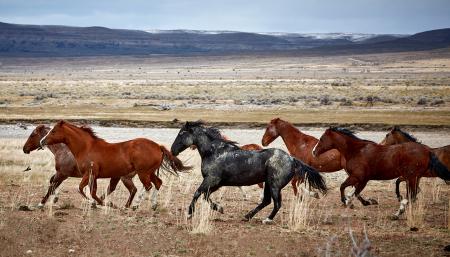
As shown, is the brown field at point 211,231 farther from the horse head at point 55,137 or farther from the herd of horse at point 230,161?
the horse head at point 55,137

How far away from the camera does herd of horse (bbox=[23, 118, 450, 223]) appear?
1103 cm

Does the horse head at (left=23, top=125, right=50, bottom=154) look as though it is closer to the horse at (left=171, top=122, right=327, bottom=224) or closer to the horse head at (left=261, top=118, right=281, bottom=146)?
the horse at (left=171, top=122, right=327, bottom=224)

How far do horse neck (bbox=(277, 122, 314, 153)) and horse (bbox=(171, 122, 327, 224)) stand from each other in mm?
3031

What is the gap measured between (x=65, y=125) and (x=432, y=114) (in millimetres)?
29493

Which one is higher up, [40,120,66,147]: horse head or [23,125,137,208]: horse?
[40,120,66,147]: horse head

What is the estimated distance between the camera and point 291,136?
47.4 ft

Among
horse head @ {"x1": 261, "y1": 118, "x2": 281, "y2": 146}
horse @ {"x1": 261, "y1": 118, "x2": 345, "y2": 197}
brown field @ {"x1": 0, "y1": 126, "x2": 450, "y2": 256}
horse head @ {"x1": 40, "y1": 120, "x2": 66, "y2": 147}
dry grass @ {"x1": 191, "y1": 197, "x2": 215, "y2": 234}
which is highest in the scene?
horse head @ {"x1": 40, "y1": 120, "x2": 66, "y2": 147}

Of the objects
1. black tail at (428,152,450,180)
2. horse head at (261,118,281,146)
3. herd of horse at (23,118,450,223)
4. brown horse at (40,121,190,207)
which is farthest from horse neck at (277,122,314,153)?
brown horse at (40,121,190,207)

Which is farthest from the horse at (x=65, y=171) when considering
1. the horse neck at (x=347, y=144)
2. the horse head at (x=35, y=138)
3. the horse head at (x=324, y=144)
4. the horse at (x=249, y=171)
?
the horse neck at (x=347, y=144)

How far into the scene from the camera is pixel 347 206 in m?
12.4

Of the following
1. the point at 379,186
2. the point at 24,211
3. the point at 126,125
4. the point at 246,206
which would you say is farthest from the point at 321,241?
the point at 126,125

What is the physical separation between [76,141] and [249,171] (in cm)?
325

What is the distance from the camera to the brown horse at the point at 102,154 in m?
12.0

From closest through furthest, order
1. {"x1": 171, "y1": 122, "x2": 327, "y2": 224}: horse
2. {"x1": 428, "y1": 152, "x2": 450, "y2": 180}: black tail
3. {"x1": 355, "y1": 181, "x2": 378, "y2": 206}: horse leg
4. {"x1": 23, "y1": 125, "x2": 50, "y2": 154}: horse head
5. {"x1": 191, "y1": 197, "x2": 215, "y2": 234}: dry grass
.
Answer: {"x1": 191, "y1": 197, "x2": 215, "y2": 234}: dry grass → {"x1": 171, "y1": 122, "x2": 327, "y2": 224}: horse → {"x1": 355, "y1": 181, "x2": 378, "y2": 206}: horse leg → {"x1": 428, "y1": 152, "x2": 450, "y2": 180}: black tail → {"x1": 23, "y1": 125, "x2": 50, "y2": 154}: horse head
